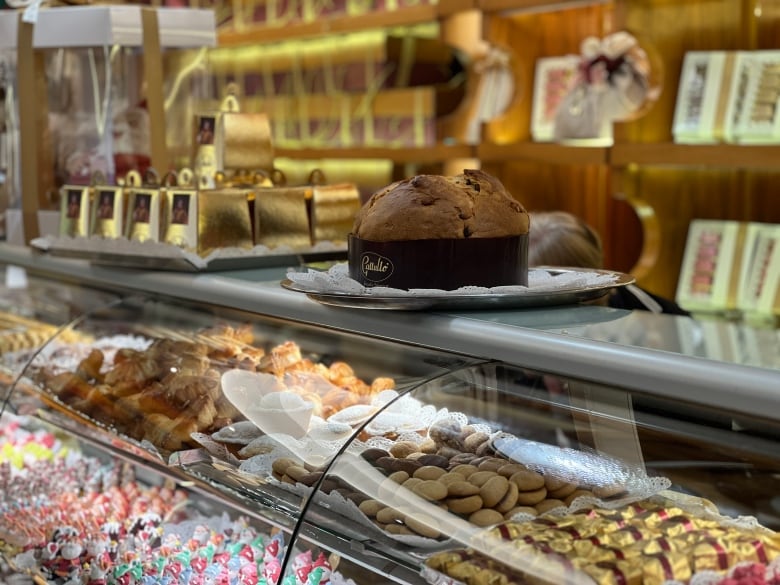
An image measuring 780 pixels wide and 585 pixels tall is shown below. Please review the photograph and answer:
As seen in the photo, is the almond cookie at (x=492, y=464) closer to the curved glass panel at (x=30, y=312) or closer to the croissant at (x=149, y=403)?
the croissant at (x=149, y=403)

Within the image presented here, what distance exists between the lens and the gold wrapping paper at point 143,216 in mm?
1844

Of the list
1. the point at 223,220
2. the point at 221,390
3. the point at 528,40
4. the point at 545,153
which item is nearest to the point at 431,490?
the point at 221,390

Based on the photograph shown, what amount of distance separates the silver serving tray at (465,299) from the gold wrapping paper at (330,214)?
0.51 m

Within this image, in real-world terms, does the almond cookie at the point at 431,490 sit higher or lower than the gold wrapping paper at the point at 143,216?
lower

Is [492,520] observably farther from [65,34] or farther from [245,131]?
[65,34]

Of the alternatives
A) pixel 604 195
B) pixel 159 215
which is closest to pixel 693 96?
pixel 604 195

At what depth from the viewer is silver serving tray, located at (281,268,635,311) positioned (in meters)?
1.29

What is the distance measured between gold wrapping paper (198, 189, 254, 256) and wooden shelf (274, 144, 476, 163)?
2316 mm

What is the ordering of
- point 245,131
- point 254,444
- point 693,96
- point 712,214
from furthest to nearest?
point 712,214
point 693,96
point 245,131
point 254,444

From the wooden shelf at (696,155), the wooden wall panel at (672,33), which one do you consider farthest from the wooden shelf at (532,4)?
the wooden shelf at (696,155)

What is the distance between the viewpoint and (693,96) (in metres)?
3.39

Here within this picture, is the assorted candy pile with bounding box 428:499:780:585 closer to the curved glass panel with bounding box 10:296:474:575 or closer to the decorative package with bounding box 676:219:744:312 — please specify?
the curved glass panel with bounding box 10:296:474:575

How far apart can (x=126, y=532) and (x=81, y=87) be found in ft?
3.48

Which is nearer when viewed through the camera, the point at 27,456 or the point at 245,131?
the point at 245,131
